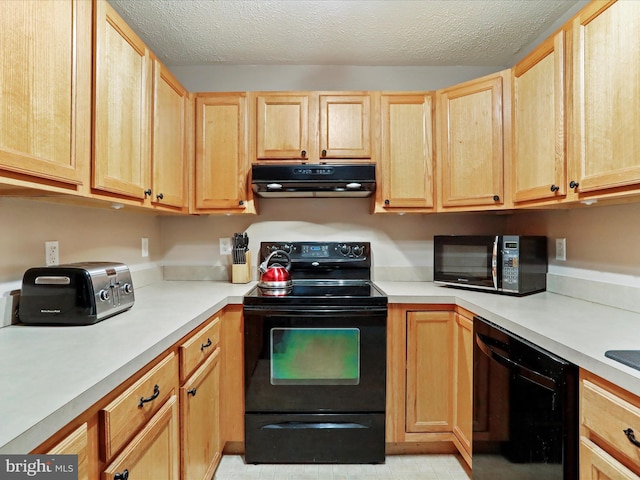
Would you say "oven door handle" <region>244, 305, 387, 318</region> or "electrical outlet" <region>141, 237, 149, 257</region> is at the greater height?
"electrical outlet" <region>141, 237, 149, 257</region>

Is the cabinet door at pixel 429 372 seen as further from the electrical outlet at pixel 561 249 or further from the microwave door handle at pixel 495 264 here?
the electrical outlet at pixel 561 249

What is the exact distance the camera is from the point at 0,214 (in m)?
1.21

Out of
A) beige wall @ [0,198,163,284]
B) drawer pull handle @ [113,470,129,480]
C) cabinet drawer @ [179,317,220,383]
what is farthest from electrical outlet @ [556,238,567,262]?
beige wall @ [0,198,163,284]

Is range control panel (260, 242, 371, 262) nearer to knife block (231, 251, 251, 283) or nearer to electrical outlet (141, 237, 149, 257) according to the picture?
knife block (231, 251, 251, 283)

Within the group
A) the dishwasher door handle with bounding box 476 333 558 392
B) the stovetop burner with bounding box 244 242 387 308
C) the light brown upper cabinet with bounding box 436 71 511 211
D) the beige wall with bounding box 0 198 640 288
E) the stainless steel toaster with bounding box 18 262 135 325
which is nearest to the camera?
the dishwasher door handle with bounding box 476 333 558 392

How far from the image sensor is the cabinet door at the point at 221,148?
6.90 ft

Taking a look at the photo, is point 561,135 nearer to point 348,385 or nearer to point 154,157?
point 348,385

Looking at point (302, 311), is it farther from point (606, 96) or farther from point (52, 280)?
point (606, 96)

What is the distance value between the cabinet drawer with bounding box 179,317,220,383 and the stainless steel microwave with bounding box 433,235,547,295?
1.40m

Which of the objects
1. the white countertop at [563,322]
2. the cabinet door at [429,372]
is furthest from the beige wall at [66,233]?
the cabinet door at [429,372]

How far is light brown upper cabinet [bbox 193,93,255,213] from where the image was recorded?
6.90 feet

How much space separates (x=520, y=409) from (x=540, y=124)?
4.21 ft

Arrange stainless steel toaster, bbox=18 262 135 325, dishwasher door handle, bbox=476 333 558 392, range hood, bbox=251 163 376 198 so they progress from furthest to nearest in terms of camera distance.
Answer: range hood, bbox=251 163 376 198, stainless steel toaster, bbox=18 262 135 325, dishwasher door handle, bbox=476 333 558 392

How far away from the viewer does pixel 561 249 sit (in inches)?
73.5
